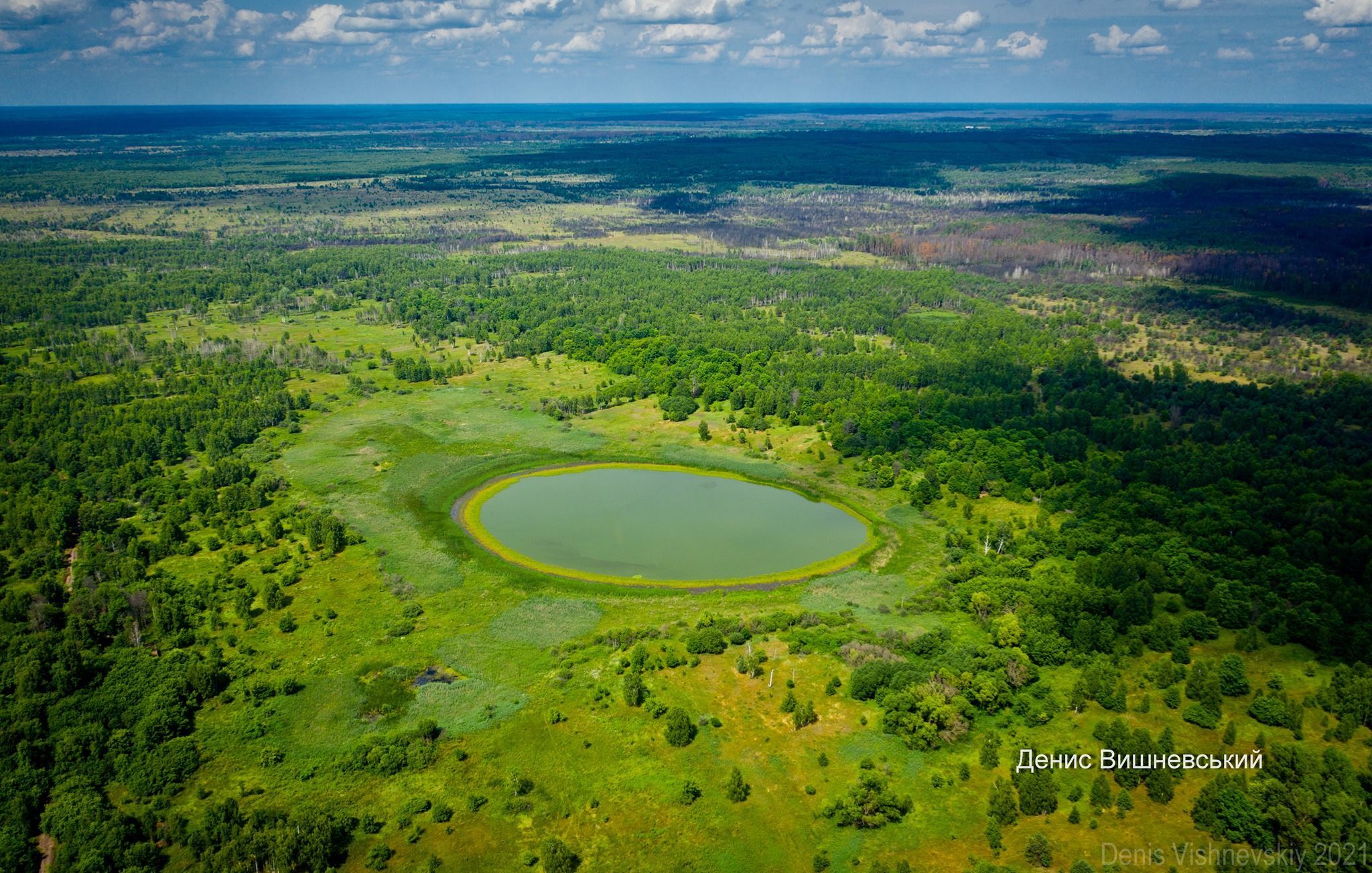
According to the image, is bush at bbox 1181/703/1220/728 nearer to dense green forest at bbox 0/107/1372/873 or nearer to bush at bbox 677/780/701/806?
dense green forest at bbox 0/107/1372/873

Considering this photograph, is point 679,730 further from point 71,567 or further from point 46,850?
point 71,567

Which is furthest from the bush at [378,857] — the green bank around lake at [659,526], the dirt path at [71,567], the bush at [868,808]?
the dirt path at [71,567]

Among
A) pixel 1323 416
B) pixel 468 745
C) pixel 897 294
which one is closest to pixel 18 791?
pixel 468 745

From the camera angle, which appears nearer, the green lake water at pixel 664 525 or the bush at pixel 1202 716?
the bush at pixel 1202 716

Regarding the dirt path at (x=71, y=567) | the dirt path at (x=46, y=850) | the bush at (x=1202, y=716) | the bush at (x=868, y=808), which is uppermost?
the dirt path at (x=71, y=567)

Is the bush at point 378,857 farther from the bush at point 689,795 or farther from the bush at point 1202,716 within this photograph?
the bush at point 1202,716

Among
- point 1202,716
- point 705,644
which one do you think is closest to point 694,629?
point 705,644

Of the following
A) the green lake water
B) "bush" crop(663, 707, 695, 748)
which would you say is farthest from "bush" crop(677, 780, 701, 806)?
the green lake water
